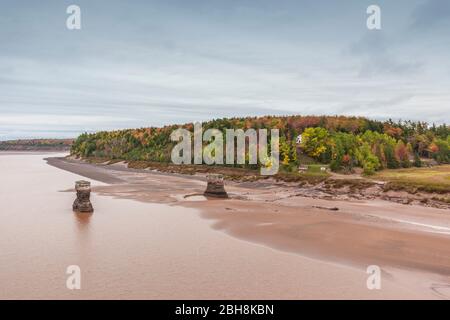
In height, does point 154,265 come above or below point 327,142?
below

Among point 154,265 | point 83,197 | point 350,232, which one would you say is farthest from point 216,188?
point 154,265

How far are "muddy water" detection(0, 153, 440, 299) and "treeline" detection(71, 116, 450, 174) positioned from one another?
53.0 m

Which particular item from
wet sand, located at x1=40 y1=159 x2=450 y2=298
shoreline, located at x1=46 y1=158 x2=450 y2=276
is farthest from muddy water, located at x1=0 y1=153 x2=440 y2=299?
shoreline, located at x1=46 y1=158 x2=450 y2=276

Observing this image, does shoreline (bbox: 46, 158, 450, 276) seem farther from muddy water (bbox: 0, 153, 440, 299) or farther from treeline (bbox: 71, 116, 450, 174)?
treeline (bbox: 71, 116, 450, 174)

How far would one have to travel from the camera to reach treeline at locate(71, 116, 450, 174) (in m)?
87.7

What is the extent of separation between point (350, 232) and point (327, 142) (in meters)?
68.9

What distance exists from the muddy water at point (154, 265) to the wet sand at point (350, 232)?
0.70 m

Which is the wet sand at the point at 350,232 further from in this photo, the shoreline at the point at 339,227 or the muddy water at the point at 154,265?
the muddy water at the point at 154,265

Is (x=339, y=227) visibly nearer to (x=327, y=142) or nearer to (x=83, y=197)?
(x=83, y=197)

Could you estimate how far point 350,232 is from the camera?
89.7 feet

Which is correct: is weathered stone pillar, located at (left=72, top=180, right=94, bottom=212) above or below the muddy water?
above

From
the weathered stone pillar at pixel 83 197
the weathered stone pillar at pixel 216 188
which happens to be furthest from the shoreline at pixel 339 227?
the weathered stone pillar at pixel 83 197

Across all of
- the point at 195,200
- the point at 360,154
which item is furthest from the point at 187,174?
the point at 195,200
